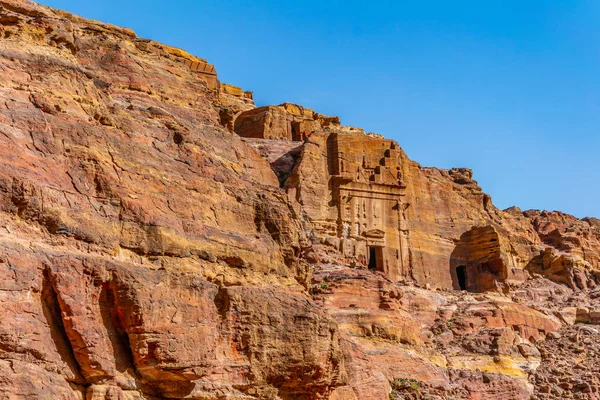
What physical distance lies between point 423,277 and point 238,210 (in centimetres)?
3809

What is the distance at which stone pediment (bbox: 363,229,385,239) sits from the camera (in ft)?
199

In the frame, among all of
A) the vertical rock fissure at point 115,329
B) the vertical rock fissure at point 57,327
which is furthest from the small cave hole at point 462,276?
the vertical rock fissure at point 57,327

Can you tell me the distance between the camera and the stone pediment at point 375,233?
60.6 meters

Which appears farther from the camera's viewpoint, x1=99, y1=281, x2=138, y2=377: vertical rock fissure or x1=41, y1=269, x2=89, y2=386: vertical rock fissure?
x1=99, y1=281, x2=138, y2=377: vertical rock fissure

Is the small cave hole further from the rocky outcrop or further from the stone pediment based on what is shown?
the rocky outcrop

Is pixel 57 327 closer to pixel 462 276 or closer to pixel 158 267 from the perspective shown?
pixel 158 267

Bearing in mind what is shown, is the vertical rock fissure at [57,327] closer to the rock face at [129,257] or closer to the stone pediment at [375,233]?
the rock face at [129,257]

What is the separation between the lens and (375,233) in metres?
61.0

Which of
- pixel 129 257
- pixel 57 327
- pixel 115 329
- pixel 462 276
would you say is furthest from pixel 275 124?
pixel 57 327

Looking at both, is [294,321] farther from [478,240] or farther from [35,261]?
[478,240]

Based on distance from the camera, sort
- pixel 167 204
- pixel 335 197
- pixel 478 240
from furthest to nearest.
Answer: pixel 478 240 < pixel 335 197 < pixel 167 204

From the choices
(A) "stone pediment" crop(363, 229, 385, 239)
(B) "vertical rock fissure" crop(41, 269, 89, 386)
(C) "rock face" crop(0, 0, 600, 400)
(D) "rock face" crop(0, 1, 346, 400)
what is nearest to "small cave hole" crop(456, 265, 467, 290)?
(A) "stone pediment" crop(363, 229, 385, 239)

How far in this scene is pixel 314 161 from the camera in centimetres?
6125

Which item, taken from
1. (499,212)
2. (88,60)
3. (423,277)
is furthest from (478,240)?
(88,60)
